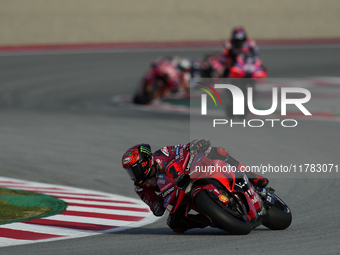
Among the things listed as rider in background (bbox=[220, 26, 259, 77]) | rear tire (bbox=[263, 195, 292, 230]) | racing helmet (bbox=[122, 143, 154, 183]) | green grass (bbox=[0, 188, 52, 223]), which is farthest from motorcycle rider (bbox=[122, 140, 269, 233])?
rider in background (bbox=[220, 26, 259, 77])

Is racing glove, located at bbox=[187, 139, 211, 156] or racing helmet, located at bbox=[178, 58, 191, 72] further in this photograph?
racing helmet, located at bbox=[178, 58, 191, 72]

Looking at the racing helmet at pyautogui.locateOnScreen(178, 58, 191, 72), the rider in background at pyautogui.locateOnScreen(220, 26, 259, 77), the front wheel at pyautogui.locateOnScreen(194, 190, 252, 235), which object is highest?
the rider in background at pyautogui.locateOnScreen(220, 26, 259, 77)

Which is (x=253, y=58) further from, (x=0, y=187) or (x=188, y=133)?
(x=0, y=187)

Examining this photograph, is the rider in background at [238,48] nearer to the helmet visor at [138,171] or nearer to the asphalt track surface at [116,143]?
the asphalt track surface at [116,143]

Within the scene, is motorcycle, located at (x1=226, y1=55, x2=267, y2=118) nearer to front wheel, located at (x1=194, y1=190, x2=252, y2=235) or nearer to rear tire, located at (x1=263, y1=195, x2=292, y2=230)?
rear tire, located at (x1=263, y1=195, x2=292, y2=230)

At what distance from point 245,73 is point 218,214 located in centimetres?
939

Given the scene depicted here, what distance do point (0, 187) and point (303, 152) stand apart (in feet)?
17.7

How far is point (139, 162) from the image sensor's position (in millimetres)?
5883

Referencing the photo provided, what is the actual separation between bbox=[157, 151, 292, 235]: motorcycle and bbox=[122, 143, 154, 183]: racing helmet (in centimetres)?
16

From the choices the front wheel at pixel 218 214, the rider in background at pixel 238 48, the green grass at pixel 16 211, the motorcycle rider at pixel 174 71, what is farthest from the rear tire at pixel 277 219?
the motorcycle rider at pixel 174 71

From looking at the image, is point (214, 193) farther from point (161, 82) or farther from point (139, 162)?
point (161, 82)

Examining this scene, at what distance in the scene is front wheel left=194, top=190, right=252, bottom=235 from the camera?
5.57 m

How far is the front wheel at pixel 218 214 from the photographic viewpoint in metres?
5.57

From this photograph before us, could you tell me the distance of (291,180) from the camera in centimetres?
951
